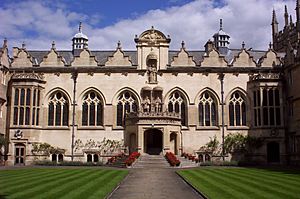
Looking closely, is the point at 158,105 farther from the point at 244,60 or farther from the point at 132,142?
the point at 244,60

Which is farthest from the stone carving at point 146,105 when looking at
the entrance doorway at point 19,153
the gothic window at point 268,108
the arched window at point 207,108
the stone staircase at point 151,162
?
the entrance doorway at point 19,153

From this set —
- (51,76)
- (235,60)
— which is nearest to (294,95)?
(235,60)

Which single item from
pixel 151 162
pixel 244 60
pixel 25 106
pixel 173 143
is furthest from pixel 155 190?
pixel 244 60

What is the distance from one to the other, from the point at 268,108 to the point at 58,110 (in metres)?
25.2

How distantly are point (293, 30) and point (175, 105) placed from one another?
3050cm

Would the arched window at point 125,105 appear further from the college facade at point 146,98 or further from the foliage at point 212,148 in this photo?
the foliage at point 212,148

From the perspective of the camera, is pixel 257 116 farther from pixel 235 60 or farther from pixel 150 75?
pixel 150 75

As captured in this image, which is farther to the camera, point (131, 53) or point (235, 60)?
point (131, 53)

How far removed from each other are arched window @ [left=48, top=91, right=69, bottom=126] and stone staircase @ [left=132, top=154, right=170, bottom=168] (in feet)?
40.1

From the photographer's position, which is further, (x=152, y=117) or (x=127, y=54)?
(x=127, y=54)

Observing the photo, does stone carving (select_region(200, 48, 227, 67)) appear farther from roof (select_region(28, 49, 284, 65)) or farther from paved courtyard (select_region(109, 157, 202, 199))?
paved courtyard (select_region(109, 157, 202, 199))

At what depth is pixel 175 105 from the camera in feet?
144

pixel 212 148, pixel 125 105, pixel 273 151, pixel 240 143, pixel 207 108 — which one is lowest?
pixel 273 151

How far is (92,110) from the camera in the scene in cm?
4375
